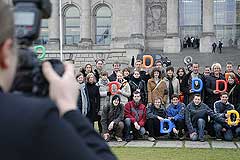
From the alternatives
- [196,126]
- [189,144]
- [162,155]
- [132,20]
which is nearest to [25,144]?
[162,155]

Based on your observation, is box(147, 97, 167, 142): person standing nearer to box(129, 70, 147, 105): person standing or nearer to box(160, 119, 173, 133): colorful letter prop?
box(160, 119, 173, 133): colorful letter prop

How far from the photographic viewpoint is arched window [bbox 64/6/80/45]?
53844mm

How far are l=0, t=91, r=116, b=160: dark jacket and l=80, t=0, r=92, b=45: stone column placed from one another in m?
50.4

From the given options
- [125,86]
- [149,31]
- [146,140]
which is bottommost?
[146,140]

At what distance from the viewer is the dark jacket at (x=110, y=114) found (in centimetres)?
1302

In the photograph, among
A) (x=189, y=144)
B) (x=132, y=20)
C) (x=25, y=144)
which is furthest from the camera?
(x=132, y=20)

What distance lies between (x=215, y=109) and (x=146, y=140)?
6.65ft

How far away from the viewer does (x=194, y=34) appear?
170ft

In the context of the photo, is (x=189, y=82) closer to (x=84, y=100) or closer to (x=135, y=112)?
(x=135, y=112)

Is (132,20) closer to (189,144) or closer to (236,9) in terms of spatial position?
(236,9)

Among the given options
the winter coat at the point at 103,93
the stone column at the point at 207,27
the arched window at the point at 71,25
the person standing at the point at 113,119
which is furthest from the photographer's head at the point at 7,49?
the arched window at the point at 71,25

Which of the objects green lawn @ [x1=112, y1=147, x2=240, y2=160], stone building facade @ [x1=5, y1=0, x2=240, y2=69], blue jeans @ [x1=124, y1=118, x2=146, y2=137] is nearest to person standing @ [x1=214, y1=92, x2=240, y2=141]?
green lawn @ [x1=112, y1=147, x2=240, y2=160]

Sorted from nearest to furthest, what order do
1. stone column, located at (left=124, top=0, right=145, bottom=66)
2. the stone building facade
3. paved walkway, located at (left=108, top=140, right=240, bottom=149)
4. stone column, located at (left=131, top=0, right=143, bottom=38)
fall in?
paved walkway, located at (left=108, top=140, right=240, bottom=149), the stone building facade, stone column, located at (left=124, top=0, right=145, bottom=66), stone column, located at (left=131, top=0, right=143, bottom=38)

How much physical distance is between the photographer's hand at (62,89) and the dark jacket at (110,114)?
11020 mm
